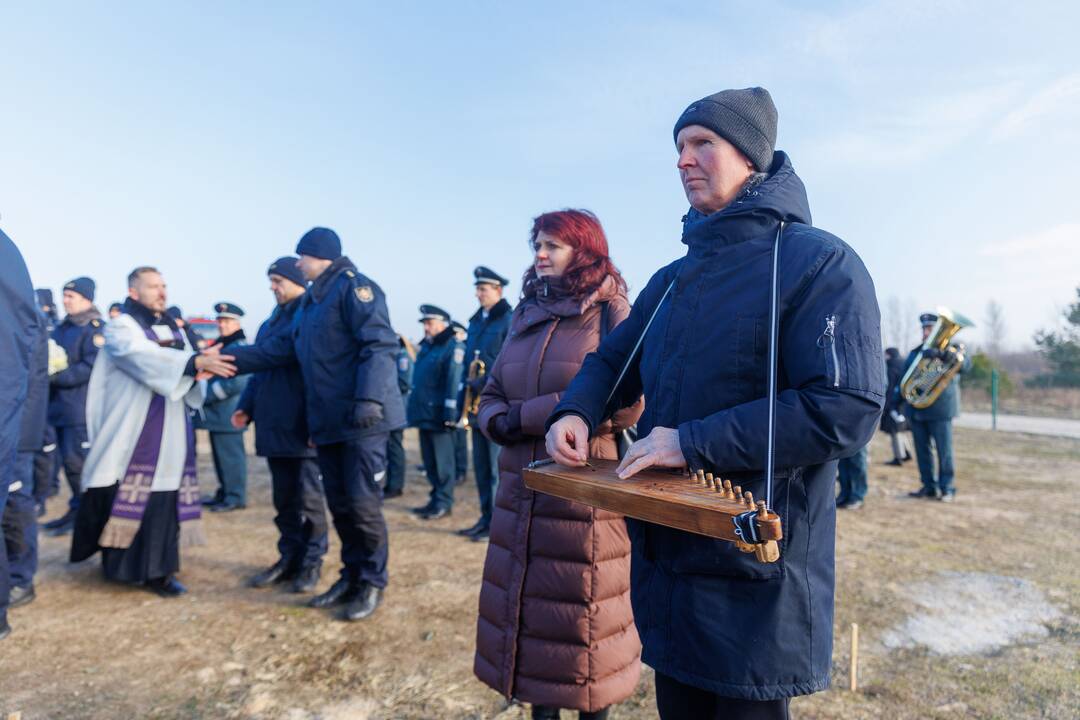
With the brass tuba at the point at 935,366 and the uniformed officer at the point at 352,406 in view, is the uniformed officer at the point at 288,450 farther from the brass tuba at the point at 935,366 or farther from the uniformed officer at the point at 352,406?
the brass tuba at the point at 935,366

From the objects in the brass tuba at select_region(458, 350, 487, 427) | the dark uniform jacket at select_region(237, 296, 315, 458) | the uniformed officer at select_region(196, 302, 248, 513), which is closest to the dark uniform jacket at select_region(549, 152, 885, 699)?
the dark uniform jacket at select_region(237, 296, 315, 458)

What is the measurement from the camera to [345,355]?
13.4 ft

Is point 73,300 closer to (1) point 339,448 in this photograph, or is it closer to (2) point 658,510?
(1) point 339,448

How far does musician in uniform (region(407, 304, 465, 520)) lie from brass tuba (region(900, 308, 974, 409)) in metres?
5.41

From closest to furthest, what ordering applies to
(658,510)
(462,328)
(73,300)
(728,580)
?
(658,510), (728,580), (73,300), (462,328)

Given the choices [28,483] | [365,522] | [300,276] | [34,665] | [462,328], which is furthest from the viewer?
[462,328]

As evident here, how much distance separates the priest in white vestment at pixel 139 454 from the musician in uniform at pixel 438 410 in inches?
111

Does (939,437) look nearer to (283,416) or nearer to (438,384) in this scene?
(438,384)

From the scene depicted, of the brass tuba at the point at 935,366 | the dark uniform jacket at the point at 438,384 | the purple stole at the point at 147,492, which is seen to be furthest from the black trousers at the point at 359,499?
the brass tuba at the point at 935,366

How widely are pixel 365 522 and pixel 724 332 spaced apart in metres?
3.03

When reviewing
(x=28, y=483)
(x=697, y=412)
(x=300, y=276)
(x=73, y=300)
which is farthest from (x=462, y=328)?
(x=697, y=412)

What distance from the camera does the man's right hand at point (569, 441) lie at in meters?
1.80

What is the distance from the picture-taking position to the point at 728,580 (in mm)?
1470

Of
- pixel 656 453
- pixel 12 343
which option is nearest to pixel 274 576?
pixel 12 343
